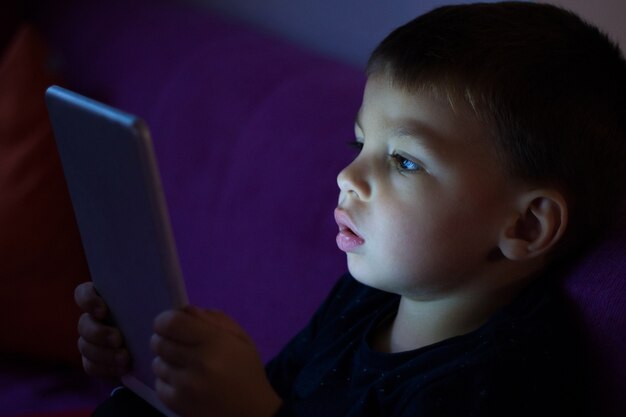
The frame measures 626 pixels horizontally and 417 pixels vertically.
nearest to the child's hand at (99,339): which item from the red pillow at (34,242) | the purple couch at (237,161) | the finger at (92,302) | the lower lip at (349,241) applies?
the finger at (92,302)

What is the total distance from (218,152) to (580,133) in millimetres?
670

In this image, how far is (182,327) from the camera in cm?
67

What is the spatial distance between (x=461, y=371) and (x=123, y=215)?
1.01ft

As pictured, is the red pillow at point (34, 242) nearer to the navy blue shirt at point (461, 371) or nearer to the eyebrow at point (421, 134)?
the navy blue shirt at point (461, 371)

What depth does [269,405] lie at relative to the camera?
72 centimetres

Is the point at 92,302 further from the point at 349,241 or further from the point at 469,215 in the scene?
the point at 469,215

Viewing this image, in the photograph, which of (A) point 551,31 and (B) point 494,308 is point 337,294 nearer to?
(B) point 494,308

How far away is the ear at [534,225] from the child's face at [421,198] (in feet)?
0.04

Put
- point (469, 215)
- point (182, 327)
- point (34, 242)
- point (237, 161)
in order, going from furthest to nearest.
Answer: point (34, 242)
point (237, 161)
point (469, 215)
point (182, 327)

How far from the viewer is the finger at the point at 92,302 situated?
2.66ft

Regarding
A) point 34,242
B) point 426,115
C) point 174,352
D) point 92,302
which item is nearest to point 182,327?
point 174,352

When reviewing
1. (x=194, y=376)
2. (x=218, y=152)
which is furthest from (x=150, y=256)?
(x=218, y=152)

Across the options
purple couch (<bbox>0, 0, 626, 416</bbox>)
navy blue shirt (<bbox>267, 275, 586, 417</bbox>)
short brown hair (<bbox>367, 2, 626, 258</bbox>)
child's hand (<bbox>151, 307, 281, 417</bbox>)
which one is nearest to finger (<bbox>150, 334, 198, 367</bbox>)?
child's hand (<bbox>151, 307, 281, 417</bbox>)

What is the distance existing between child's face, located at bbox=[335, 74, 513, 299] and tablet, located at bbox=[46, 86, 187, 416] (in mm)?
205
